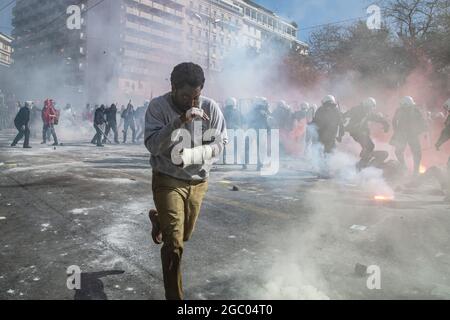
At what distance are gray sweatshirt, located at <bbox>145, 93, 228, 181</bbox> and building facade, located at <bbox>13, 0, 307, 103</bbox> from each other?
4388 centimetres

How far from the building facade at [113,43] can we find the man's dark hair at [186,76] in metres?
44.0

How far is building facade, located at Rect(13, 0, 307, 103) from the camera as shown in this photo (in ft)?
172

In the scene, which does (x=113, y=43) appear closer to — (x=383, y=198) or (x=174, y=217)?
(x=383, y=198)

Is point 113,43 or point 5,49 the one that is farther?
point 5,49

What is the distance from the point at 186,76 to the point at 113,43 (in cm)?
5839

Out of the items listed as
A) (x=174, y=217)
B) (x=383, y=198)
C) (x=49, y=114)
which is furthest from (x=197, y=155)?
(x=49, y=114)

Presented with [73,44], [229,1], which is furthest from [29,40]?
[229,1]

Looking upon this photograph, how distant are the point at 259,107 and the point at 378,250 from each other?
702 centimetres

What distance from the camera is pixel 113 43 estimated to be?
55.3 m

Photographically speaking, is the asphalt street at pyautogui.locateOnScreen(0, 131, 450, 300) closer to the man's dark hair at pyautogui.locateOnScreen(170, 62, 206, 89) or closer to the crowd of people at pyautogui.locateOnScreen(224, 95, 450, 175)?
the man's dark hair at pyautogui.locateOnScreen(170, 62, 206, 89)

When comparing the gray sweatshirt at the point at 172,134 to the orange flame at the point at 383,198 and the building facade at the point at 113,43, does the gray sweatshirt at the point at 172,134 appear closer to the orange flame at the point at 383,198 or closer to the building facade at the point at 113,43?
the orange flame at the point at 383,198

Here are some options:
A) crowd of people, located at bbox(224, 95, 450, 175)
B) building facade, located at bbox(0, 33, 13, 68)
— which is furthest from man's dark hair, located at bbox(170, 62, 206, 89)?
building facade, located at bbox(0, 33, 13, 68)
